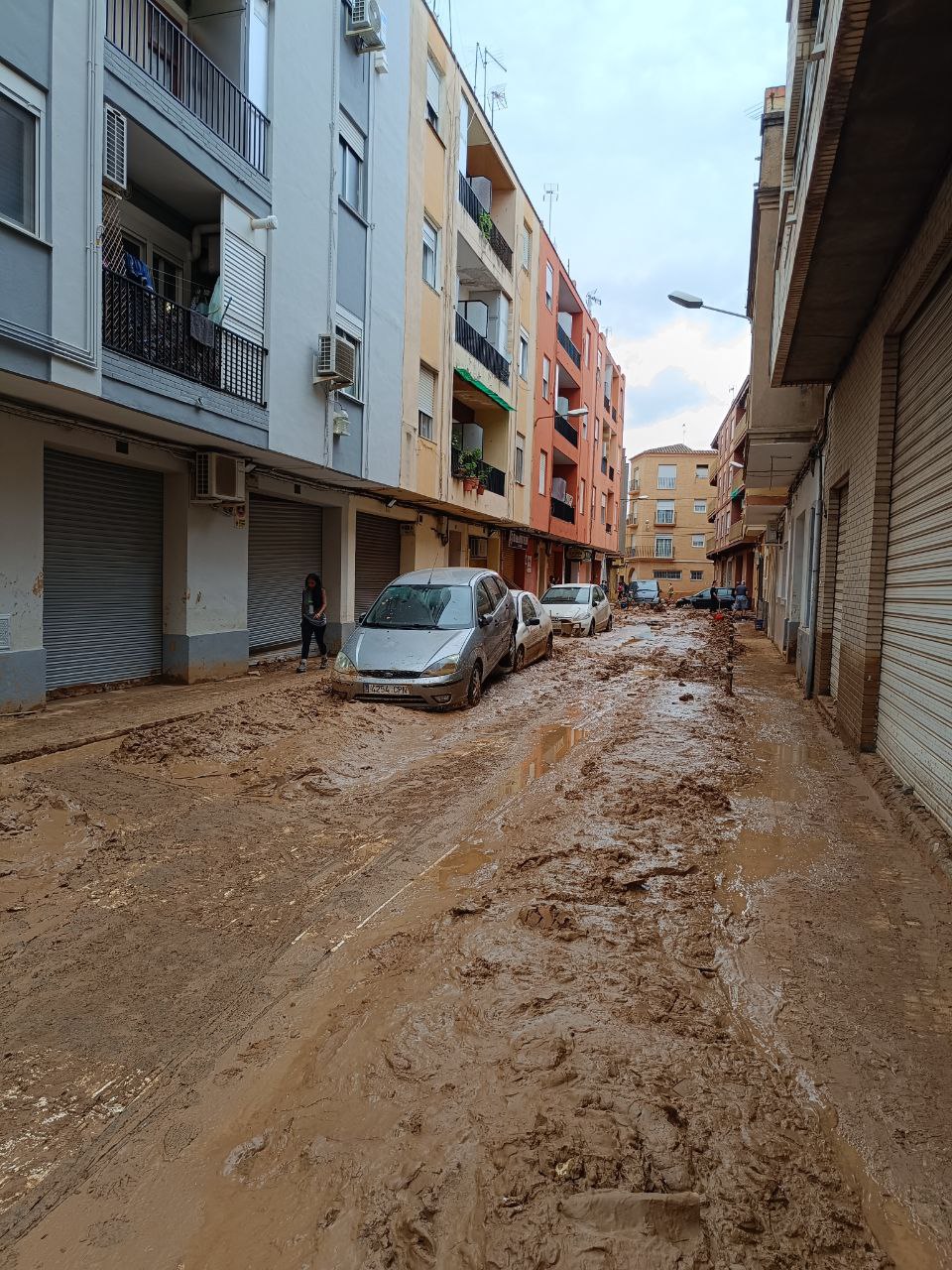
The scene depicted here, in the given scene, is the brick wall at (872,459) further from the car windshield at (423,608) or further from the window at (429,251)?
the window at (429,251)

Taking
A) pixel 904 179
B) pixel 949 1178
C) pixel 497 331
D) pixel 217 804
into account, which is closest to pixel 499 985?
pixel 949 1178

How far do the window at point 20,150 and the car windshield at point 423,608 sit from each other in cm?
593

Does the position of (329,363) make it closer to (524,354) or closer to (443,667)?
(443,667)

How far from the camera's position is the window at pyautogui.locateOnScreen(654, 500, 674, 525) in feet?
259

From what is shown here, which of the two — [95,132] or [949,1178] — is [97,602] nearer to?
[95,132]

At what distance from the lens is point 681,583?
78438mm

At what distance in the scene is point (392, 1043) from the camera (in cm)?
295

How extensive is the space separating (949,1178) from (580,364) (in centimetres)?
3791

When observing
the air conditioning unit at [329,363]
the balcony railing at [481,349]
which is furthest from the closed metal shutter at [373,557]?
the balcony railing at [481,349]

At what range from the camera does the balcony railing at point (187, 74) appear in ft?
30.6

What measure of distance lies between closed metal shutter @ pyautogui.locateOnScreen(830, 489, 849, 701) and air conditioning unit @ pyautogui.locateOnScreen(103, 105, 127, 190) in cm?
925

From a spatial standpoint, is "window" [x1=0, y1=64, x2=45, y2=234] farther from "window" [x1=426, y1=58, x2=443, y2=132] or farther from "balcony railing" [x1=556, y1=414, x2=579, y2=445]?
"balcony railing" [x1=556, y1=414, x2=579, y2=445]

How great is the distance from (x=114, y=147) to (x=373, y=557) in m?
11.1

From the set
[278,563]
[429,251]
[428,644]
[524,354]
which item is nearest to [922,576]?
[428,644]
